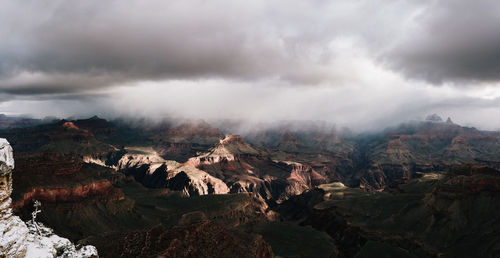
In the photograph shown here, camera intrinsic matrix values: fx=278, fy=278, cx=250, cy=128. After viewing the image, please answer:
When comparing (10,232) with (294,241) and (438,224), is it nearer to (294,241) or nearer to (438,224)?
(294,241)

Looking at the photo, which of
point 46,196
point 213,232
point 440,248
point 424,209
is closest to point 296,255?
point 213,232

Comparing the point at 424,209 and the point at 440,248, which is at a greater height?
the point at 424,209

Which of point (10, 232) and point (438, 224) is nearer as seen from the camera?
point (10, 232)

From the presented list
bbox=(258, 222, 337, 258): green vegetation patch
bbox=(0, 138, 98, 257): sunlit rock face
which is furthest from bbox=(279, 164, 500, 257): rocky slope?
bbox=(0, 138, 98, 257): sunlit rock face

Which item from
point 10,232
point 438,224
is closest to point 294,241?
point 438,224

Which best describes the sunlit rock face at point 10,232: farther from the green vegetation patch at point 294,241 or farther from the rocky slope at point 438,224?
the rocky slope at point 438,224

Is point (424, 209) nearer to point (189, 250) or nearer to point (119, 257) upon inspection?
point (189, 250)

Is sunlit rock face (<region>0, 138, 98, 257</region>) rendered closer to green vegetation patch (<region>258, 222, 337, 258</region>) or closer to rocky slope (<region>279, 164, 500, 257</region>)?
green vegetation patch (<region>258, 222, 337, 258</region>)

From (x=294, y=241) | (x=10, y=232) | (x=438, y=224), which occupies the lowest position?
(x=294, y=241)

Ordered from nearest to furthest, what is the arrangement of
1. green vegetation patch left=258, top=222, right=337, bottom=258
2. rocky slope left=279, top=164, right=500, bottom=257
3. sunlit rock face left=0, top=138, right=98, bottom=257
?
sunlit rock face left=0, top=138, right=98, bottom=257, green vegetation patch left=258, top=222, right=337, bottom=258, rocky slope left=279, top=164, right=500, bottom=257

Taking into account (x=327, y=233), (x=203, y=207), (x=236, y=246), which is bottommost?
(x=327, y=233)

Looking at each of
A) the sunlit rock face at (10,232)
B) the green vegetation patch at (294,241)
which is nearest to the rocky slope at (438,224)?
the green vegetation patch at (294,241)
